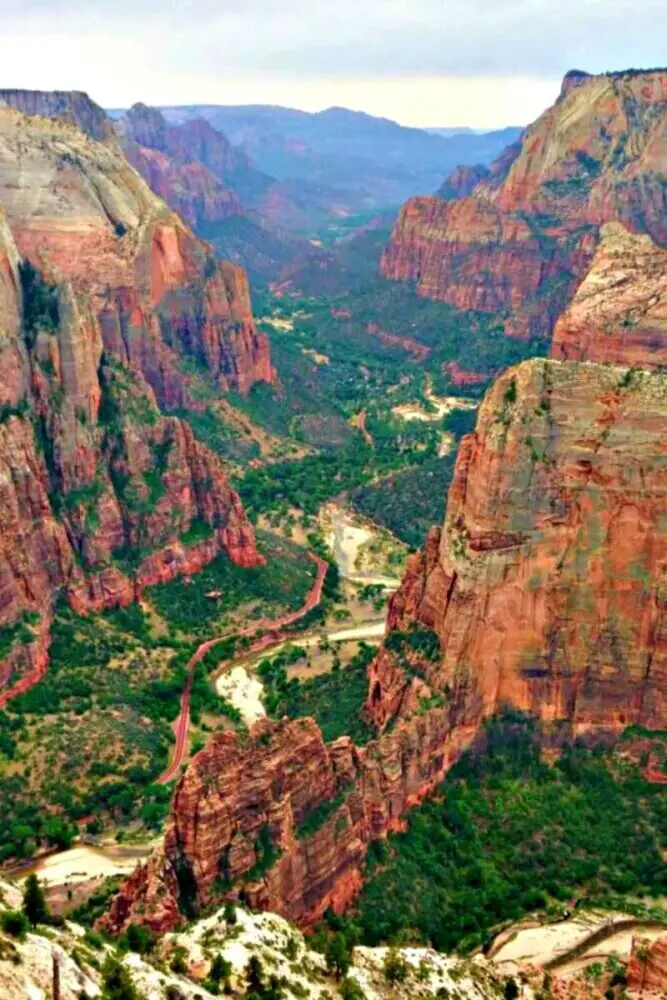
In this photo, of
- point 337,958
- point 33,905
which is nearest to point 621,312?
point 337,958

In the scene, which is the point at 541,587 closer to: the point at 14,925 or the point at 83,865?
the point at 83,865

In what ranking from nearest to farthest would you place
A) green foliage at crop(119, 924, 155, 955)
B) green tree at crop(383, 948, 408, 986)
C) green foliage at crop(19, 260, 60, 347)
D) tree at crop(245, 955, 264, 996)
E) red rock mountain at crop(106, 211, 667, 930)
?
1. tree at crop(245, 955, 264, 996)
2. green foliage at crop(119, 924, 155, 955)
3. green tree at crop(383, 948, 408, 986)
4. red rock mountain at crop(106, 211, 667, 930)
5. green foliage at crop(19, 260, 60, 347)

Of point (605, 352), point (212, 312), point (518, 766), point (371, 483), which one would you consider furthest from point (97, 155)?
point (518, 766)

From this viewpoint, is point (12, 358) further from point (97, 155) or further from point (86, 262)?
point (97, 155)

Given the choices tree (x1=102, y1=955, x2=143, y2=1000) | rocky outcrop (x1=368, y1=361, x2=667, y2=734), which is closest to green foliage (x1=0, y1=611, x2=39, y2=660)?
rocky outcrop (x1=368, y1=361, x2=667, y2=734)

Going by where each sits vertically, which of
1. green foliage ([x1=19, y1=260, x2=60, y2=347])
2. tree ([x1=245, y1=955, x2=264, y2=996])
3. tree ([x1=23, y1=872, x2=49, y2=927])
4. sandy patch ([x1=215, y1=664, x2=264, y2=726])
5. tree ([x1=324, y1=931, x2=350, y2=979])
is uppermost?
green foliage ([x1=19, y1=260, x2=60, y2=347])

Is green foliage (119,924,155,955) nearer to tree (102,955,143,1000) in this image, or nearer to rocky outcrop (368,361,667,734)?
tree (102,955,143,1000)

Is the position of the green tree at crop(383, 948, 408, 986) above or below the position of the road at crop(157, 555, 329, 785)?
above
